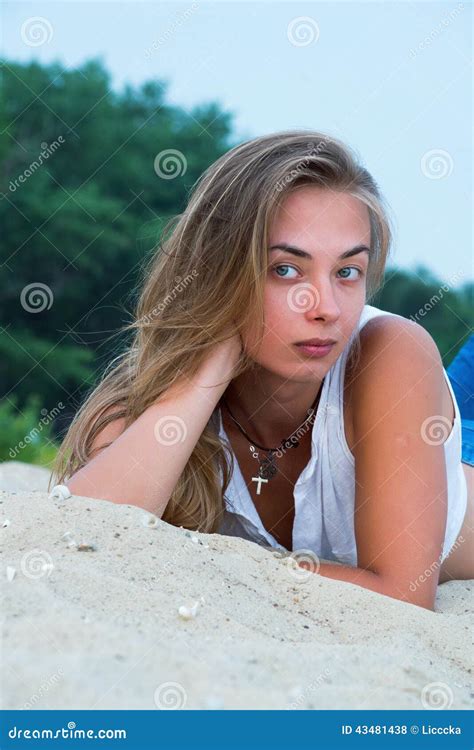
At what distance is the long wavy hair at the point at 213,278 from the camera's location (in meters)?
2.33

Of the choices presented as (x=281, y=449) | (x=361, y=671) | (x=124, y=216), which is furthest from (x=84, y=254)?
(x=361, y=671)

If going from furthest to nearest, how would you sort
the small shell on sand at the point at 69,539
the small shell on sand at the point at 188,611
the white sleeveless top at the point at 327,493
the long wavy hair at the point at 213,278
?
the white sleeveless top at the point at 327,493 → the long wavy hair at the point at 213,278 → the small shell on sand at the point at 69,539 → the small shell on sand at the point at 188,611

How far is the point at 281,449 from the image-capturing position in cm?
276

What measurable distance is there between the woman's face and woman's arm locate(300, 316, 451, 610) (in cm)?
16

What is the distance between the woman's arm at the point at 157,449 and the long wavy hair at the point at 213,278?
6 cm

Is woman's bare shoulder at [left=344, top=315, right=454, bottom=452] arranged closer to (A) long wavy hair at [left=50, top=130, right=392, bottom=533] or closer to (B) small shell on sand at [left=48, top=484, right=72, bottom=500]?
(A) long wavy hair at [left=50, top=130, right=392, bottom=533]

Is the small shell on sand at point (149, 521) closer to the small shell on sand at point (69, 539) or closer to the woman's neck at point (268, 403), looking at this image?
the small shell on sand at point (69, 539)

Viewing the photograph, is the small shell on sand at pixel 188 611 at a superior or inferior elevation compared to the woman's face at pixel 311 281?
inferior

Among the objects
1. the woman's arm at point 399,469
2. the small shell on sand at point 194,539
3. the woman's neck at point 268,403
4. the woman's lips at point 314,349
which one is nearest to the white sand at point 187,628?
the small shell on sand at point 194,539

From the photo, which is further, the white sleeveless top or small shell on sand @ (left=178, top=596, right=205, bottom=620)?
the white sleeveless top

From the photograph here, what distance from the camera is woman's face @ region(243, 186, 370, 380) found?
7.29 feet

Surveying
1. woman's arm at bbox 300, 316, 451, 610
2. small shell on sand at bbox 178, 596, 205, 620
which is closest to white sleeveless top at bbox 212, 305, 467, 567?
woman's arm at bbox 300, 316, 451, 610

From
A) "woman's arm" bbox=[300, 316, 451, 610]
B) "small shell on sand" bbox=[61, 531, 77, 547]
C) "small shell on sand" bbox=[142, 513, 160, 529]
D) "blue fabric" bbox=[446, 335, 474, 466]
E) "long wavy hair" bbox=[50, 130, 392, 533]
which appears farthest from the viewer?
"blue fabric" bbox=[446, 335, 474, 466]
